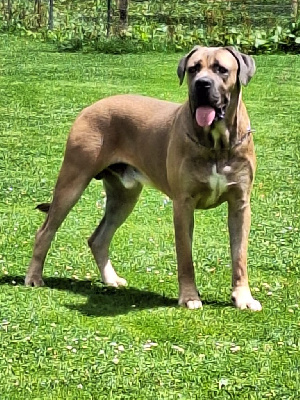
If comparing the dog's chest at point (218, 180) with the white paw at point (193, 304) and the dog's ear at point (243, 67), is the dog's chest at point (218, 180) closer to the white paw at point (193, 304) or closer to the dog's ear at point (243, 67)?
the dog's ear at point (243, 67)

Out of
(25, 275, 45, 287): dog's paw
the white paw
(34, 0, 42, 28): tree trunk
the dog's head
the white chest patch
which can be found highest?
the dog's head

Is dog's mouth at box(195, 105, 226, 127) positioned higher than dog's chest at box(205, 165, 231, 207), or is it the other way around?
dog's mouth at box(195, 105, 226, 127)

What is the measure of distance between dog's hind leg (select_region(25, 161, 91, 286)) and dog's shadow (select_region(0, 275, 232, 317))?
0.41ft

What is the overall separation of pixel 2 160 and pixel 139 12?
14.9 meters

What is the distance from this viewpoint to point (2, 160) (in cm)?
1093

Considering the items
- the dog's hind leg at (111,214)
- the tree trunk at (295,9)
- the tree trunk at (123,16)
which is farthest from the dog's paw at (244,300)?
the tree trunk at (123,16)

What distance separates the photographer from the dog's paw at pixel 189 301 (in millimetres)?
6259

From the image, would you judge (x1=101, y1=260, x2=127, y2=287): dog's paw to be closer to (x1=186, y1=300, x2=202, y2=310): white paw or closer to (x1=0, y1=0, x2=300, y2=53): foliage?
(x1=186, y1=300, x2=202, y2=310): white paw

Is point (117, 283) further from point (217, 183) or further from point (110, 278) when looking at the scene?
point (217, 183)

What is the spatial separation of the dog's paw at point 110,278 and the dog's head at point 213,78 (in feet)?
4.82

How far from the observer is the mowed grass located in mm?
5156

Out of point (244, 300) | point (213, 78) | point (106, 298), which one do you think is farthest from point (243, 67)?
point (106, 298)

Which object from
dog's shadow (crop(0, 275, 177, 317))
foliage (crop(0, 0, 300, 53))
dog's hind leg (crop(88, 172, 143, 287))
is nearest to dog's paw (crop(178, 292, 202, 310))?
dog's shadow (crop(0, 275, 177, 317))

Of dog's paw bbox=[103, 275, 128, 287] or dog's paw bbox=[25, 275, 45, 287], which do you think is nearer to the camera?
dog's paw bbox=[25, 275, 45, 287]
